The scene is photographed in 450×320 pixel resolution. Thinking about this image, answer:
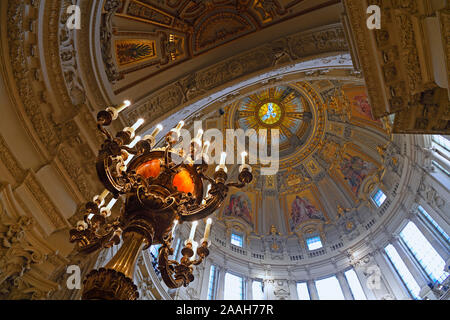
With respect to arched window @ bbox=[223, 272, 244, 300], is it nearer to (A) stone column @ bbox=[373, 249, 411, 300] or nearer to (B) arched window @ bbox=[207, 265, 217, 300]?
(B) arched window @ bbox=[207, 265, 217, 300]

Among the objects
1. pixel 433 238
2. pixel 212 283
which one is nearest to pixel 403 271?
pixel 433 238

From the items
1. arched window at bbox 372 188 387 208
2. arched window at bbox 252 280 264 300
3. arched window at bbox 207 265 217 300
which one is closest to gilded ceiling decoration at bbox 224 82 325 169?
arched window at bbox 372 188 387 208

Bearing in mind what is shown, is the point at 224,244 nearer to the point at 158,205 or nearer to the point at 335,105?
the point at 335,105

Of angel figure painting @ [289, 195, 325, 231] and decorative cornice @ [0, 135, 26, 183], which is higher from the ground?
angel figure painting @ [289, 195, 325, 231]

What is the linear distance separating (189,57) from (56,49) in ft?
11.5

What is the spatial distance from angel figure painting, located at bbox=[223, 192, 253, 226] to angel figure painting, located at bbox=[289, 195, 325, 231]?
2.86 metres

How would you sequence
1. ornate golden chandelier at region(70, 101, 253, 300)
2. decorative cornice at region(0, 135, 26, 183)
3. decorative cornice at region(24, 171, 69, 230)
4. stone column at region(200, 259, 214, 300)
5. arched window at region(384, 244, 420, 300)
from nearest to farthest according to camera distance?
ornate golden chandelier at region(70, 101, 253, 300)
decorative cornice at region(0, 135, 26, 183)
decorative cornice at region(24, 171, 69, 230)
arched window at region(384, 244, 420, 300)
stone column at region(200, 259, 214, 300)

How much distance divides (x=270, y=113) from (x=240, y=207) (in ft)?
21.7

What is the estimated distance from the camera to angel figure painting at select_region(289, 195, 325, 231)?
57.6 feet

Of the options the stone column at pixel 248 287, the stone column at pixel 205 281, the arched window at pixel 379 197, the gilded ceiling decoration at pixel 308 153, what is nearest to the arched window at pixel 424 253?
the arched window at pixel 379 197

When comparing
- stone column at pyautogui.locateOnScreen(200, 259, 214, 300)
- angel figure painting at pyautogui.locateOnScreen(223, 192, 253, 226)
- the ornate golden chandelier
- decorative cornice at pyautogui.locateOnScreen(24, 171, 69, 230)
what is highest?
angel figure painting at pyautogui.locateOnScreen(223, 192, 253, 226)

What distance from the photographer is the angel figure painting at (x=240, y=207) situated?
57.7 feet

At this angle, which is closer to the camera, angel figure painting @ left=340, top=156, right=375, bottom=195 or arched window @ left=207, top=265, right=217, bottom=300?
arched window @ left=207, top=265, right=217, bottom=300
